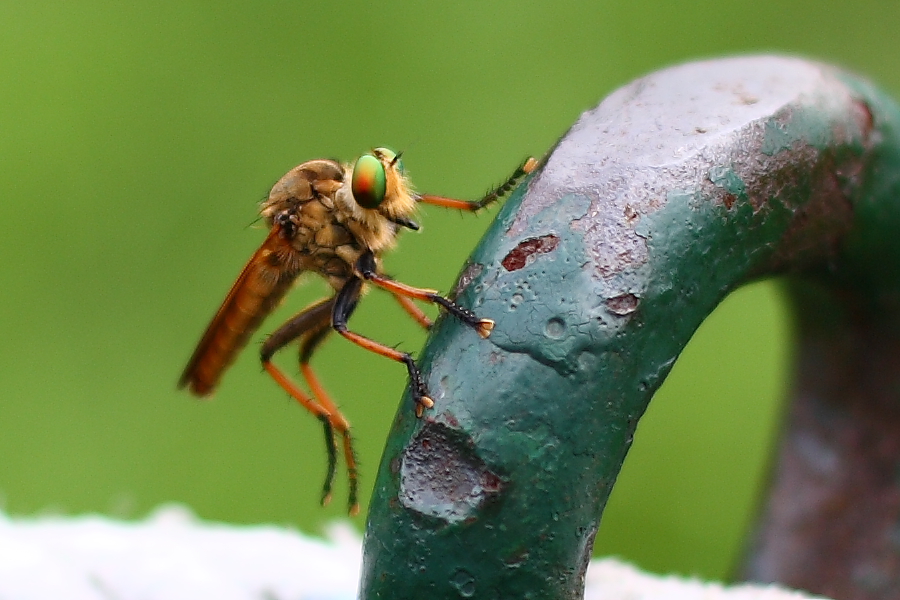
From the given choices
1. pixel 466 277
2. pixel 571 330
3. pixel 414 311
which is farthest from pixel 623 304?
pixel 414 311

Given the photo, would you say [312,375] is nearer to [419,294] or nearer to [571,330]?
[419,294]

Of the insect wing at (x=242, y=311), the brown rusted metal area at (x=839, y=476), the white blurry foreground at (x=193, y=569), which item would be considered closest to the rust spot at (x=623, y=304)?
the white blurry foreground at (x=193, y=569)

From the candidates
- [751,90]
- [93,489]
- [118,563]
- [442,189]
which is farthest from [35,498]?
[751,90]

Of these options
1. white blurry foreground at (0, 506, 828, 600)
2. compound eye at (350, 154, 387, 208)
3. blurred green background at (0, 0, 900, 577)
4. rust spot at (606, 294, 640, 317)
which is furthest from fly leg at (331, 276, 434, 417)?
blurred green background at (0, 0, 900, 577)

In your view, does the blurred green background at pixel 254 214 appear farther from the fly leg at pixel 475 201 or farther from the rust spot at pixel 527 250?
the rust spot at pixel 527 250

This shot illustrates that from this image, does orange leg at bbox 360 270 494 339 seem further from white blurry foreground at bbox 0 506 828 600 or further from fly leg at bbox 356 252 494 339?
white blurry foreground at bbox 0 506 828 600
